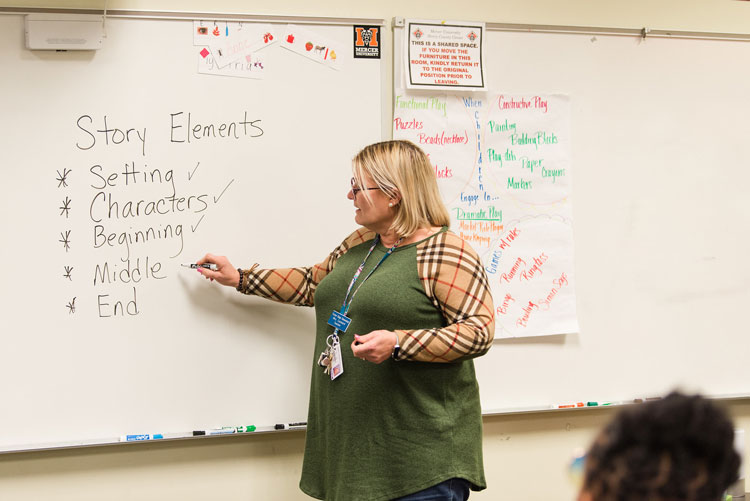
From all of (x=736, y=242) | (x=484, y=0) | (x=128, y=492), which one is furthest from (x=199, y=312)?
(x=736, y=242)

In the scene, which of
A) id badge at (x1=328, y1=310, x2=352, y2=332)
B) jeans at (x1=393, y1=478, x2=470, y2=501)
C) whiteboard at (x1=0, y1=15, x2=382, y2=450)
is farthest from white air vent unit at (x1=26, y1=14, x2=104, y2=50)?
jeans at (x1=393, y1=478, x2=470, y2=501)

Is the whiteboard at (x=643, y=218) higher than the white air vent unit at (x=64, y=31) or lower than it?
lower

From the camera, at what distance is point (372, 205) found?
5.94 feet

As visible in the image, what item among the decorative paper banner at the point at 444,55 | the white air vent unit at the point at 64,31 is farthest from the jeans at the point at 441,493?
the white air vent unit at the point at 64,31

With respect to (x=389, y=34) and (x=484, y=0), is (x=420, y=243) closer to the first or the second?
(x=389, y=34)

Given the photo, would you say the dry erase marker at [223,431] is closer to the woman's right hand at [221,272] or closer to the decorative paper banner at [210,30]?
the woman's right hand at [221,272]

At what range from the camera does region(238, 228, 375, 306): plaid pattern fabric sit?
6.79 ft

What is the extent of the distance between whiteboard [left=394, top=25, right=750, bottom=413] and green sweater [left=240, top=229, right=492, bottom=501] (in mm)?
568

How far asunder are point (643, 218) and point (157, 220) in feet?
4.95

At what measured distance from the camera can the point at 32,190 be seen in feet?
6.63

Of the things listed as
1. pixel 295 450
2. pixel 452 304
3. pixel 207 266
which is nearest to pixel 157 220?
pixel 207 266

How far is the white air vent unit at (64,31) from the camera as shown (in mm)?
1995

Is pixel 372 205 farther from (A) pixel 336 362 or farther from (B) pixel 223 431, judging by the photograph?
(B) pixel 223 431

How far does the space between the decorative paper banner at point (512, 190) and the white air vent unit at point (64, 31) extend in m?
0.90
